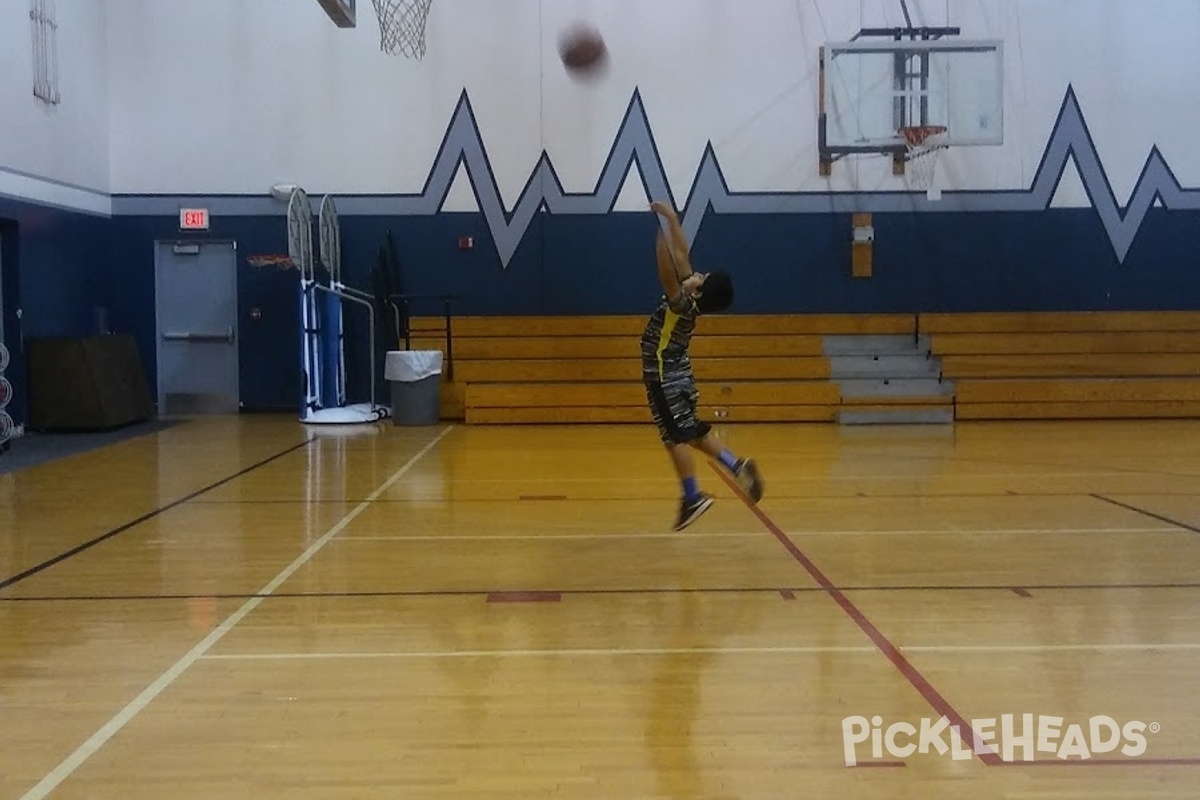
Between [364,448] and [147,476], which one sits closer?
[147,476]

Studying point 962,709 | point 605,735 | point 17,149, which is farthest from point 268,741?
point 17,149

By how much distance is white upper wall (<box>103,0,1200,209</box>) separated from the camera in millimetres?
13367

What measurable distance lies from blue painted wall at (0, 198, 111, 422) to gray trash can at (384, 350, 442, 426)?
11.7 ft

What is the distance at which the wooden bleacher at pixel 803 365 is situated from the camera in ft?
39.9

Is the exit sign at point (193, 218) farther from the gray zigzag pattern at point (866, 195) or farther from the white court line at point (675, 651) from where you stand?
the white court line at point (675, 651)

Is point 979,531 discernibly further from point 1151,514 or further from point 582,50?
point 582,50

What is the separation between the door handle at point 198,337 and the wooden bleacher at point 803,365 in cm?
229

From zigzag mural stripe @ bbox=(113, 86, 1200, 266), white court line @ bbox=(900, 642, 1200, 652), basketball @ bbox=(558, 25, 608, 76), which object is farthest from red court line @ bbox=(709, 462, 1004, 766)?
basketball @ bbox=(558, 25, 608, 76)

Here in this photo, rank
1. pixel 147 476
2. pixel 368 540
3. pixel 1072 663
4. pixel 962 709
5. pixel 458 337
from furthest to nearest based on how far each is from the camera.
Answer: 1. pixel 458 337
2. pixel 147 476
3. pixel 368 540
4. pixel 1072 663
5. pixel 962 709

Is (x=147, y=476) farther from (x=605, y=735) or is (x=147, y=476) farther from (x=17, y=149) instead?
(x=605, y=735)

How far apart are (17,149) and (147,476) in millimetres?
4748

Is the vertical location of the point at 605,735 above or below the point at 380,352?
below

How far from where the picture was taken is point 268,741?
298 centimetres

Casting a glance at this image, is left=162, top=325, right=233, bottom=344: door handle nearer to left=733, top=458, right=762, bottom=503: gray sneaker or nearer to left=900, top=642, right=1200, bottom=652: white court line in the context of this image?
left=733, top=458, right=762, bottom=503: gray sneaker
